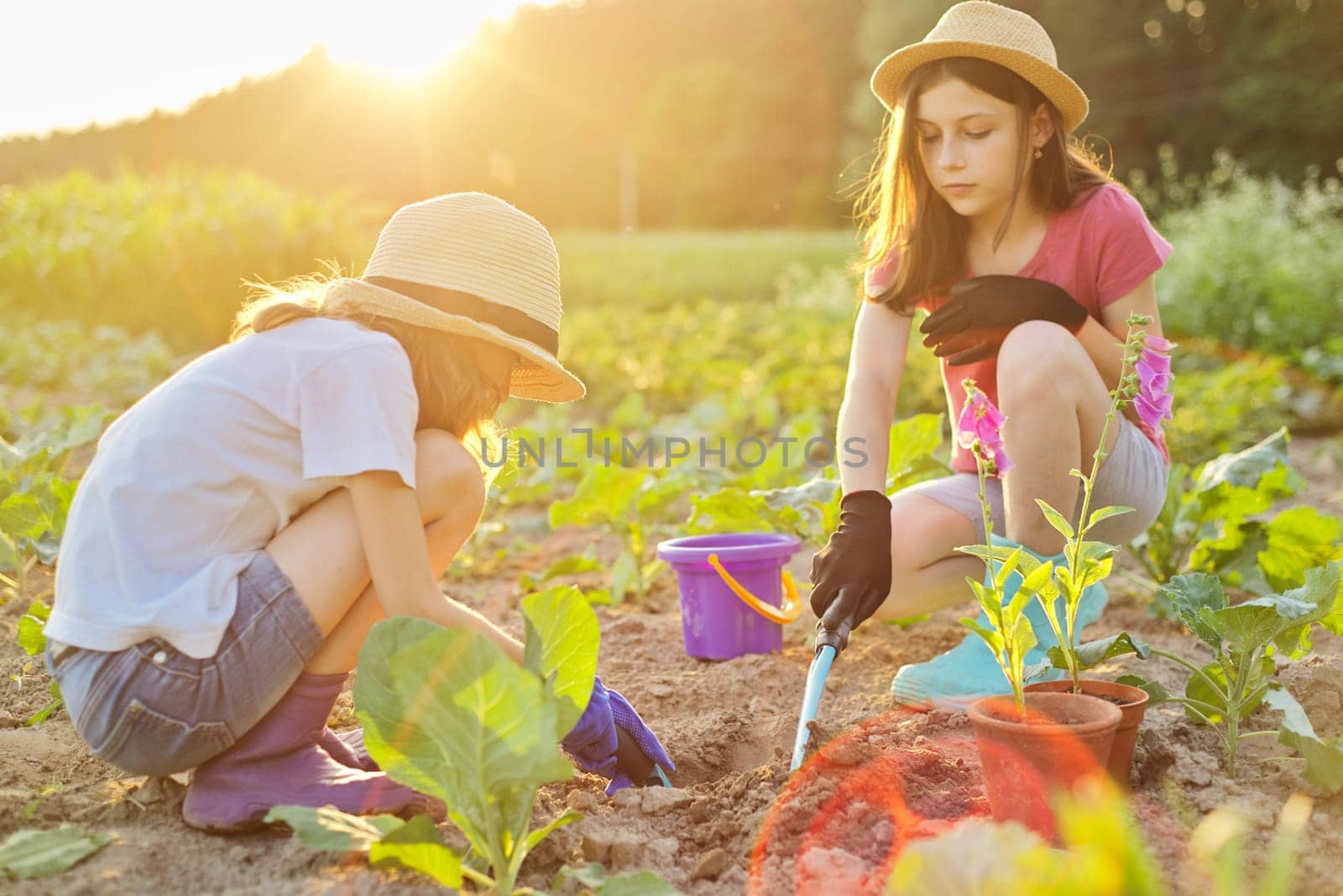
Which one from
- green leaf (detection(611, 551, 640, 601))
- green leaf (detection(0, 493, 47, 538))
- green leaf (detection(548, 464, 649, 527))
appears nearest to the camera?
green leaf (detection(0, 493, 47, 538))

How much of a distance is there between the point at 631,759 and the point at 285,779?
21.0 inches

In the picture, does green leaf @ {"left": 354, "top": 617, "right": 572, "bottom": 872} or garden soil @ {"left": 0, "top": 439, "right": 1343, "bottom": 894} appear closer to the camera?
green leaf @ {"left": 354, "top": 617, "right": 572, "bottom": 872}

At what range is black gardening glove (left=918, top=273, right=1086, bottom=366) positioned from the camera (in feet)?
6.95

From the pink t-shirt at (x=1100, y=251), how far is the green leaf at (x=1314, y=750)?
87 centimetres

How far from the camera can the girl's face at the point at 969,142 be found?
2135 mm

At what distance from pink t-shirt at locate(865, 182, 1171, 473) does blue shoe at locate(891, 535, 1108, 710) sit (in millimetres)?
443

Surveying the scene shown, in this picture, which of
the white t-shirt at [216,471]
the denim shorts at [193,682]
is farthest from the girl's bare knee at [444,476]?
the denim shorts at [193,682]

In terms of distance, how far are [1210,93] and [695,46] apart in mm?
27367

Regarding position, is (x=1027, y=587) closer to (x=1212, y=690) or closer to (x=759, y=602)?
(x=1212, y=690)

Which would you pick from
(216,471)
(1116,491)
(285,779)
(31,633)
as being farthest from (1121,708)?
(31,633)

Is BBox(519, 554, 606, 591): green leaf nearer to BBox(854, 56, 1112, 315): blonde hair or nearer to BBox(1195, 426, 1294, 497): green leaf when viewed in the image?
BBox(854, 56, 1112, 315): blonde hair

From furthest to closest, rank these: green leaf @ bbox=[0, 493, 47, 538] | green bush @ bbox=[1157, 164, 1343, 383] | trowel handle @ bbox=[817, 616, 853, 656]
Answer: green bush @ bbox=[1157, 164, 1343, 383]
green leaf @ bbox=[0, 493, 47, 538]
trowel handle @ bbox=[817, 616, 853, 656]

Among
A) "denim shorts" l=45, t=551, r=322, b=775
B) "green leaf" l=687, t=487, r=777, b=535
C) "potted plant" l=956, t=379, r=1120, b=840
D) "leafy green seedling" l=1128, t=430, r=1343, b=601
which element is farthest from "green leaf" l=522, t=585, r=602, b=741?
"leafy green seedling" l=1128, t=430, r=1343, b=601

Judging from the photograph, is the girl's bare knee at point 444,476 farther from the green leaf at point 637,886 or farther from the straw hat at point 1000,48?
the straw hat at point 1000,48
